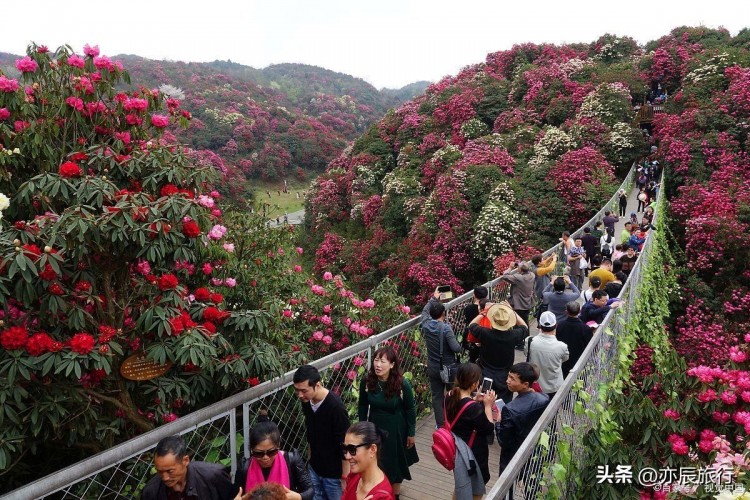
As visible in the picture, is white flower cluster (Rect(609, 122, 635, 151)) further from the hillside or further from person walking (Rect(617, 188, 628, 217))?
person walking (Rect(617, 188, 628, 217))

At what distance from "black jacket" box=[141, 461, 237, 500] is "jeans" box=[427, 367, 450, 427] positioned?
2386 mm

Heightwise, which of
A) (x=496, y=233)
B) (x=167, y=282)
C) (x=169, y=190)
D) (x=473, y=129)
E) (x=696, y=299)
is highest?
(x=473, y=129)

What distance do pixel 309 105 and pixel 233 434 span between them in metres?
72.5

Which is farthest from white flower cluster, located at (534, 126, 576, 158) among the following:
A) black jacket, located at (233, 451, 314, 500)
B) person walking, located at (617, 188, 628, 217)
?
black jacket, located at (233, 451, 314, 500)

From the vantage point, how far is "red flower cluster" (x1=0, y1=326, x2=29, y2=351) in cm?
289

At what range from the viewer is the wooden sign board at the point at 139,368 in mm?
3512

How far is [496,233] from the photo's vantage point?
15805mm

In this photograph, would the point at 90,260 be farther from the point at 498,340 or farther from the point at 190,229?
the point at 498,340

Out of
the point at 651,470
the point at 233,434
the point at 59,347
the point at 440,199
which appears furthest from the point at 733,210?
the point at 59,347

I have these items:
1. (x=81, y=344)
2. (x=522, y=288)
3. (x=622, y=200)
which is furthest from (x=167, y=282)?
(x=622, y=200)

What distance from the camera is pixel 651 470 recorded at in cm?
371

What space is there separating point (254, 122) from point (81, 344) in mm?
47893

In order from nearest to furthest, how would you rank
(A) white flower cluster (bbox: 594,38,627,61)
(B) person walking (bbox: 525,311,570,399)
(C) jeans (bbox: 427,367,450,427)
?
(B) person walking (bbox: 525,311,570,399) < (C) jeans (bbox: 427,367,450,427) < (A) white flower cluster (bbox: 594,38,627,61)

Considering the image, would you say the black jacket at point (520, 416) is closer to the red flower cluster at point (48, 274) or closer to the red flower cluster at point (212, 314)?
the red flower cluster at point (212, 314)
